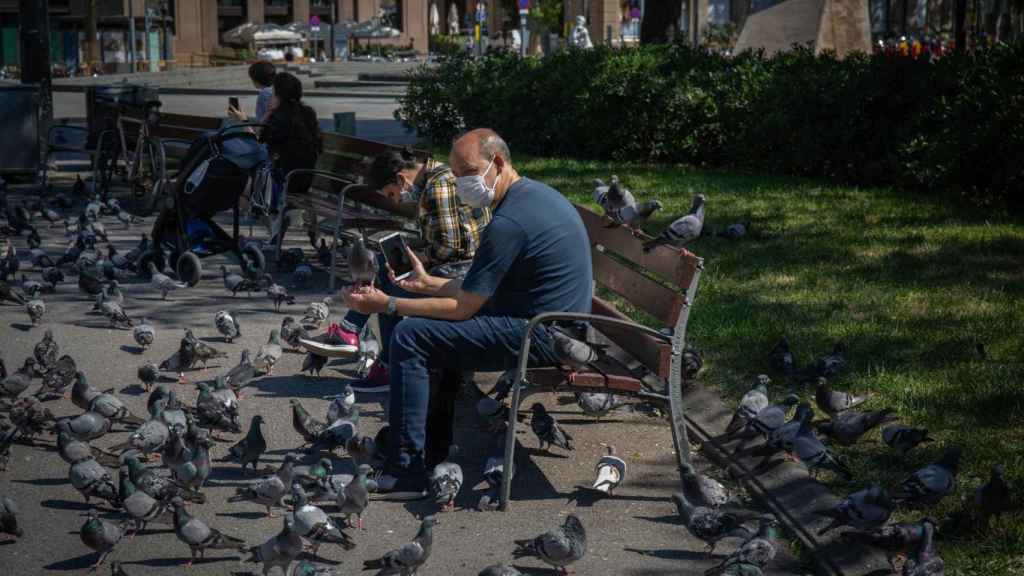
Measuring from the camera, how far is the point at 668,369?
5840 mm

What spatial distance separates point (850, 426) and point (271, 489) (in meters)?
2.68

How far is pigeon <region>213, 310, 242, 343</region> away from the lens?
345 inches

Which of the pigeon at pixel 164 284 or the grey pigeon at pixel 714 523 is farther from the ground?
the pigeon at pixel 164 284

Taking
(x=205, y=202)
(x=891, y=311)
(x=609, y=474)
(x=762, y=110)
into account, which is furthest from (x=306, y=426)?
(x=762, y=110)

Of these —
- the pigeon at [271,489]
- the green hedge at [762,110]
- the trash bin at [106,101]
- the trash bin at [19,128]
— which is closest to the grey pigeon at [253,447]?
the pigeon at [271,489]

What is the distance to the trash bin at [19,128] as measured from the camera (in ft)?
52.2

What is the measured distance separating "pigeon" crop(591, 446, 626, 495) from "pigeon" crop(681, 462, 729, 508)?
39cm

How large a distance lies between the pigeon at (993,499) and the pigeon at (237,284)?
6397mm

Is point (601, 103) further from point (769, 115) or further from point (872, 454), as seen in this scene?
point (872, 454)

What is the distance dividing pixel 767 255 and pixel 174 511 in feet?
22.3

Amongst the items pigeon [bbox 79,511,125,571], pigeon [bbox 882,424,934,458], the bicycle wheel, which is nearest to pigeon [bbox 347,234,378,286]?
pigeon [bbox 79,511,125,571]

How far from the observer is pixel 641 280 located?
6617mm

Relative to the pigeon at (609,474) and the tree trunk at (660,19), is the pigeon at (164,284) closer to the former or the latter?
the pigeon at (609,474)

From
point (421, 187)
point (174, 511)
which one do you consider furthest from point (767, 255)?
point (174, 511)
